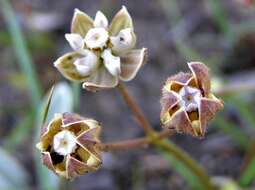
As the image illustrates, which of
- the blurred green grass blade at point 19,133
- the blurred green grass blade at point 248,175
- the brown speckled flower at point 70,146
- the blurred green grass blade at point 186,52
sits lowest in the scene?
the blurred green grass blade at point 248,175

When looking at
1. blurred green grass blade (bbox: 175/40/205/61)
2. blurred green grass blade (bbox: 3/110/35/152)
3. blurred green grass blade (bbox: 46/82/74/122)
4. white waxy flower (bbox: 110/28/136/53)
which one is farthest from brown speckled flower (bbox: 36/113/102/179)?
blurred green grass blade (bbox: 175/40/205/61)

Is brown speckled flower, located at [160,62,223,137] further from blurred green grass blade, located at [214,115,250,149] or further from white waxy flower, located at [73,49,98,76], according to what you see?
Result: blurred green grass blade, located at [214,115,250,149]

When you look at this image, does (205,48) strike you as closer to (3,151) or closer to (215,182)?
(215,182)

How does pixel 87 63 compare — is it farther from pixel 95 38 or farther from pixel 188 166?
pixel 188 166

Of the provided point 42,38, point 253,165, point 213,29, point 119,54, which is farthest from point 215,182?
point 42,38

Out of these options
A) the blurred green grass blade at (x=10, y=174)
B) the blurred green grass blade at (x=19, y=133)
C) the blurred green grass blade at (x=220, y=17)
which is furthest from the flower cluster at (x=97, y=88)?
the blurred green grass blade at (x=220, y=17)

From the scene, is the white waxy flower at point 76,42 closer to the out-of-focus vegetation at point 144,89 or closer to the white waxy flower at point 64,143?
the white waxy flower at point 64,143

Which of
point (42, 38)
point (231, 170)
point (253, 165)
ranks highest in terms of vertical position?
point (42, 38)
